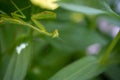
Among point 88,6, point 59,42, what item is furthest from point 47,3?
point 59,42

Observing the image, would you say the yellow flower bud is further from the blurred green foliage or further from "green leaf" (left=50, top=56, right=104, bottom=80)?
"green leaf" (left=50, top=56, right=104, bottom=80)

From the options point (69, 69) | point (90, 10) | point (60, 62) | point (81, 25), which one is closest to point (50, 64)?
point (60, 62)

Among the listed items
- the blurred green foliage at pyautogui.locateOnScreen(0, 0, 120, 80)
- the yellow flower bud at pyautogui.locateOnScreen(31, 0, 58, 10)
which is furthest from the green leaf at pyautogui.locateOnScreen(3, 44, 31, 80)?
the yellow flower bud at pyautogui.locateOnScreen(31, 0, 58, 10)

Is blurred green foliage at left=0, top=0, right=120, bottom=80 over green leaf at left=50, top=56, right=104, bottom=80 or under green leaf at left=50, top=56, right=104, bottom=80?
over

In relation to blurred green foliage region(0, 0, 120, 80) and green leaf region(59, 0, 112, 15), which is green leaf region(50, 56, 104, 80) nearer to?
blurred green foliage region(0, 0, 120, 80)

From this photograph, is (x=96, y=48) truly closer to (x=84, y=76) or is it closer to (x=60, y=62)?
(x=60, y=62)

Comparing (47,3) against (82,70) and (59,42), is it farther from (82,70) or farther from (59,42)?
(59,42)
